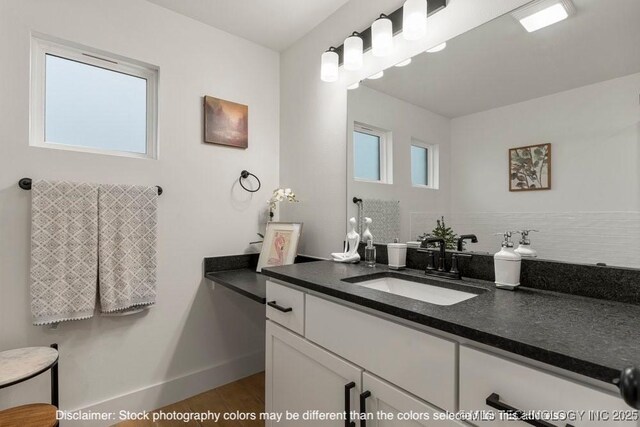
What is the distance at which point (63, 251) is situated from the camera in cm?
152

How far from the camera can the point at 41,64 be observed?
1.59 m

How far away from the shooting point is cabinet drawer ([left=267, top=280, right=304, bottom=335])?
4.10 feet

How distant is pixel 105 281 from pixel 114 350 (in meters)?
0.42

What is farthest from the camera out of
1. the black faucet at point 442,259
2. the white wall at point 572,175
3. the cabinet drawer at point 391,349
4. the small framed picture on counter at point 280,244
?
the small framed picture on counter at point 280,244

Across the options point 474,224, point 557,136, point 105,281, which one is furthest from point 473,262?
point 105,281

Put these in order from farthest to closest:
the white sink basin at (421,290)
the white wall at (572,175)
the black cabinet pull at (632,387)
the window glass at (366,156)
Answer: the window glass at (366,156) → the white sink basin at (421,290) → the white wall at (572,175) → the black cabinet pull at (632,387)

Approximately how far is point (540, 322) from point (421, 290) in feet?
1.82

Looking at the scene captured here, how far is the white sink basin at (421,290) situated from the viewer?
1.17 metres

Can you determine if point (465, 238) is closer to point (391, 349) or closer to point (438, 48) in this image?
point (391, 349)

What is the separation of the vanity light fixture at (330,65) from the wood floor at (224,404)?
201cm

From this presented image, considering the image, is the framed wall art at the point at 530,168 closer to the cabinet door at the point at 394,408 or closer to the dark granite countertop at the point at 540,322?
the dark granite countertop at the point at 540,322

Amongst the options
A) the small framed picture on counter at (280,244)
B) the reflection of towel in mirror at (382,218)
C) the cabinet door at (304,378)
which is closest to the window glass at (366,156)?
the reflection of towel in mirror at (382,218)

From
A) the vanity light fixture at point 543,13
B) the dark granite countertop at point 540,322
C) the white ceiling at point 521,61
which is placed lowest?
the dark granite countertop at point 540,322

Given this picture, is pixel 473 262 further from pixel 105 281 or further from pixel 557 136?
pixel 105 281
